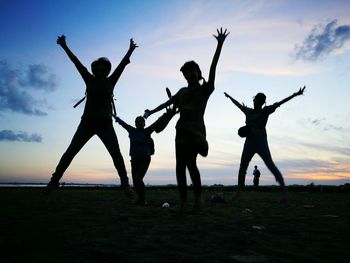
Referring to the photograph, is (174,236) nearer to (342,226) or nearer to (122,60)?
(342,226)

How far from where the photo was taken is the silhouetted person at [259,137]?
9.55 m

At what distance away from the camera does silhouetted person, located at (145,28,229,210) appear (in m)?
6.01

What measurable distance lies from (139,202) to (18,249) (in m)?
5.73

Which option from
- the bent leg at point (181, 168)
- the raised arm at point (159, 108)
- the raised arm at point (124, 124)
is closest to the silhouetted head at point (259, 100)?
the raised arm at point (124, 124)

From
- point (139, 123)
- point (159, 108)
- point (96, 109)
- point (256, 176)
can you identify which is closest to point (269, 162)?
point (139, 123)

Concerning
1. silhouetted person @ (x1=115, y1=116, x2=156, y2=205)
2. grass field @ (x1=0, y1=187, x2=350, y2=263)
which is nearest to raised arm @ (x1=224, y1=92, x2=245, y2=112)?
silhouetted person @ (x1=115, y1=116, x2=156, y2=205)

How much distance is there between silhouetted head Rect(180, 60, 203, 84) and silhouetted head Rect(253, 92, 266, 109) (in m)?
4.00

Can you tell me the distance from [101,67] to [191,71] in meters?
1.88

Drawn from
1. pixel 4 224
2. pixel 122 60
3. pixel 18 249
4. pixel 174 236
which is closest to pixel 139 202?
pixel 122 60

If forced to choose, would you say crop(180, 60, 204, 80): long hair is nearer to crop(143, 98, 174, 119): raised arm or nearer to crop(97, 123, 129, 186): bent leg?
crop(143, 98, 174, 119): raised arm

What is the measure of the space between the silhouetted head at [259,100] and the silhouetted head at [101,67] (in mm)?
4129

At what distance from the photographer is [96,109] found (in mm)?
7098

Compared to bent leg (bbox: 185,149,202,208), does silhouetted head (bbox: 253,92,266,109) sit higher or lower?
higher

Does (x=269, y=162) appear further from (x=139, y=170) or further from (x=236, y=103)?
(x=139, y=170)
